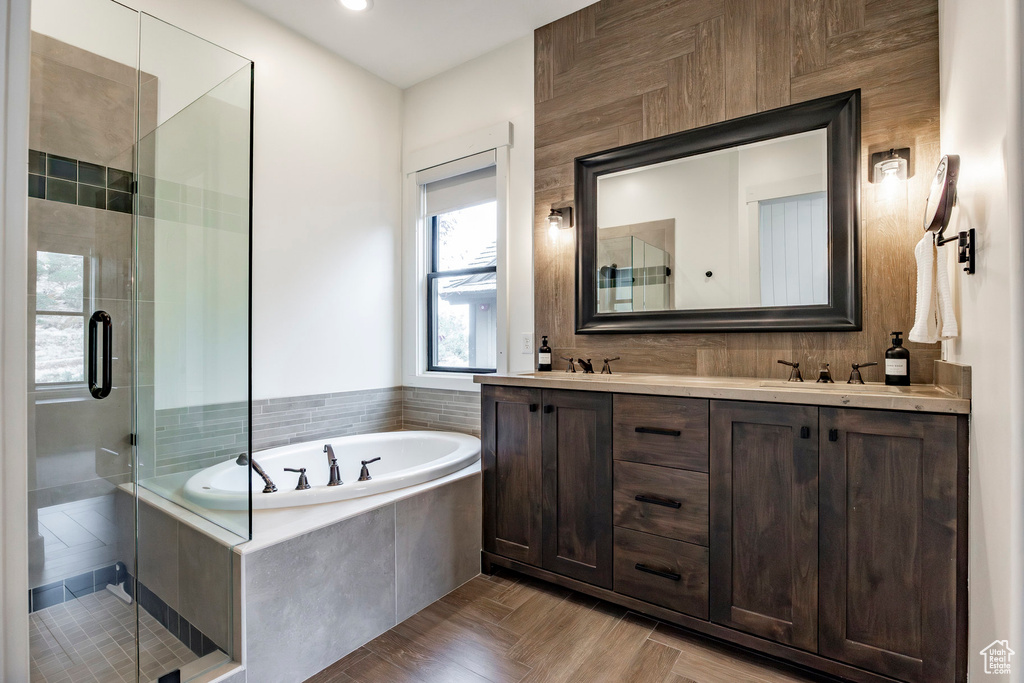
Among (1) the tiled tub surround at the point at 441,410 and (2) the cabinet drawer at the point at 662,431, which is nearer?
(2) the cabinet drawer at the point at 662,431

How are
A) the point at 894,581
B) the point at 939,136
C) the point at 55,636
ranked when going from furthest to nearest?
the point at 939,136, the point at 894,581, the point at 55,636

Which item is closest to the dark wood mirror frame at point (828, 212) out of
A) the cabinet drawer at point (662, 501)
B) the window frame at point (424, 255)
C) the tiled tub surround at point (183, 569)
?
the window frame at point (424, 255)

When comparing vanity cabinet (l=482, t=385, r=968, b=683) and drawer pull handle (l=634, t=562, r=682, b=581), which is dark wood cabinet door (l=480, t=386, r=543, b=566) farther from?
drawer pull handle (l=634, t=562, r=682, b=581)

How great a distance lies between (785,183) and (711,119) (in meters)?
0.46

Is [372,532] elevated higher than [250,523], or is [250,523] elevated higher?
[250,523]

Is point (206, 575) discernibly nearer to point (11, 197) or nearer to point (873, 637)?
point (11, 197)

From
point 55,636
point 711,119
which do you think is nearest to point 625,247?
point 711,119

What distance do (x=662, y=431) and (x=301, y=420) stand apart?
2.06 m

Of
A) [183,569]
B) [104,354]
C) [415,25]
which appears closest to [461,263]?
[415,25]

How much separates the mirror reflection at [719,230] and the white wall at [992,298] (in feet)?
1.80

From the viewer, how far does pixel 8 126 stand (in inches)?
31.9

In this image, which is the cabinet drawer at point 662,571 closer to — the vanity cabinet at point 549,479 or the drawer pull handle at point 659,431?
the vanity cabinet at point 549,479

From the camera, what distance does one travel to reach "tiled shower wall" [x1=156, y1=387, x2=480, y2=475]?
5.01 ft

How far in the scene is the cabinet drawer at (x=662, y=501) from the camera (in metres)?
1.73
